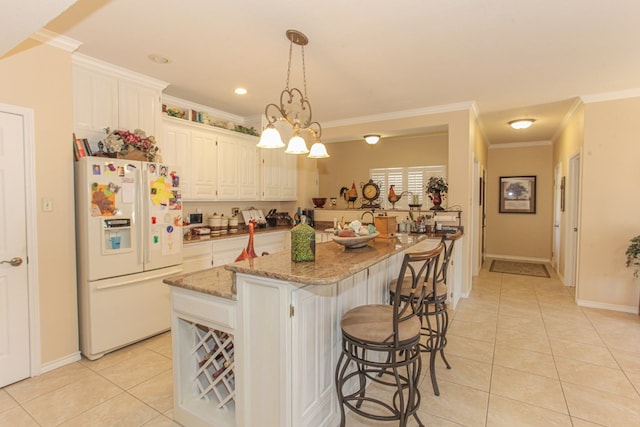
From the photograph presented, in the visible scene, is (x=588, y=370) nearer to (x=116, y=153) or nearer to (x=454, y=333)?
(x=454, y=333)

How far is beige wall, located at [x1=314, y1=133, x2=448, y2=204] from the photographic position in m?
6.79

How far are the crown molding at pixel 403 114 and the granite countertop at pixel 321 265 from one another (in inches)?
113

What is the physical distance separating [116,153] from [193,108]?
1680 mm

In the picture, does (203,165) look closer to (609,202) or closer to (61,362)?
(61,362)

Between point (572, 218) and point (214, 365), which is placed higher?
point (572, 218)

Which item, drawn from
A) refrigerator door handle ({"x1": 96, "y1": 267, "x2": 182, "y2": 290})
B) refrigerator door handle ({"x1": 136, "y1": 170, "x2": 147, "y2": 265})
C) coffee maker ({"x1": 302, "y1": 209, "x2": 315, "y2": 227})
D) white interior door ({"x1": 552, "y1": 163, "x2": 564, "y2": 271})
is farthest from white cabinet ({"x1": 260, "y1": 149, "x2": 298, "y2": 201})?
white interior door ({"x1": 552, "y1": 163, "x2": 564, "y2": 271})

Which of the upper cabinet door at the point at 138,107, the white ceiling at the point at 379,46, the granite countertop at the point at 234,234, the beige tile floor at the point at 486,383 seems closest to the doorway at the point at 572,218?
the white ceiling at the point at 379,46

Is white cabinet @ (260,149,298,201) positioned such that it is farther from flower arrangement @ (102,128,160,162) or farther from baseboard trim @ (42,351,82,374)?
baseboard trim @ (42,351,82,374)

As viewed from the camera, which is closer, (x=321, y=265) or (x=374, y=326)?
(x=321, y=265)

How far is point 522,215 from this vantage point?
7.22 m

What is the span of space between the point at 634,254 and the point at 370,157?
188 inches

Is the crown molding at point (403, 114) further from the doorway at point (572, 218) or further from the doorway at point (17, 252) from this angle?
the doorway at point (17, 252)

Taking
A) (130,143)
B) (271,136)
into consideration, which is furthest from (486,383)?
(130,143)

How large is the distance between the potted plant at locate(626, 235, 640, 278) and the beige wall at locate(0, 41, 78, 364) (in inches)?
224
